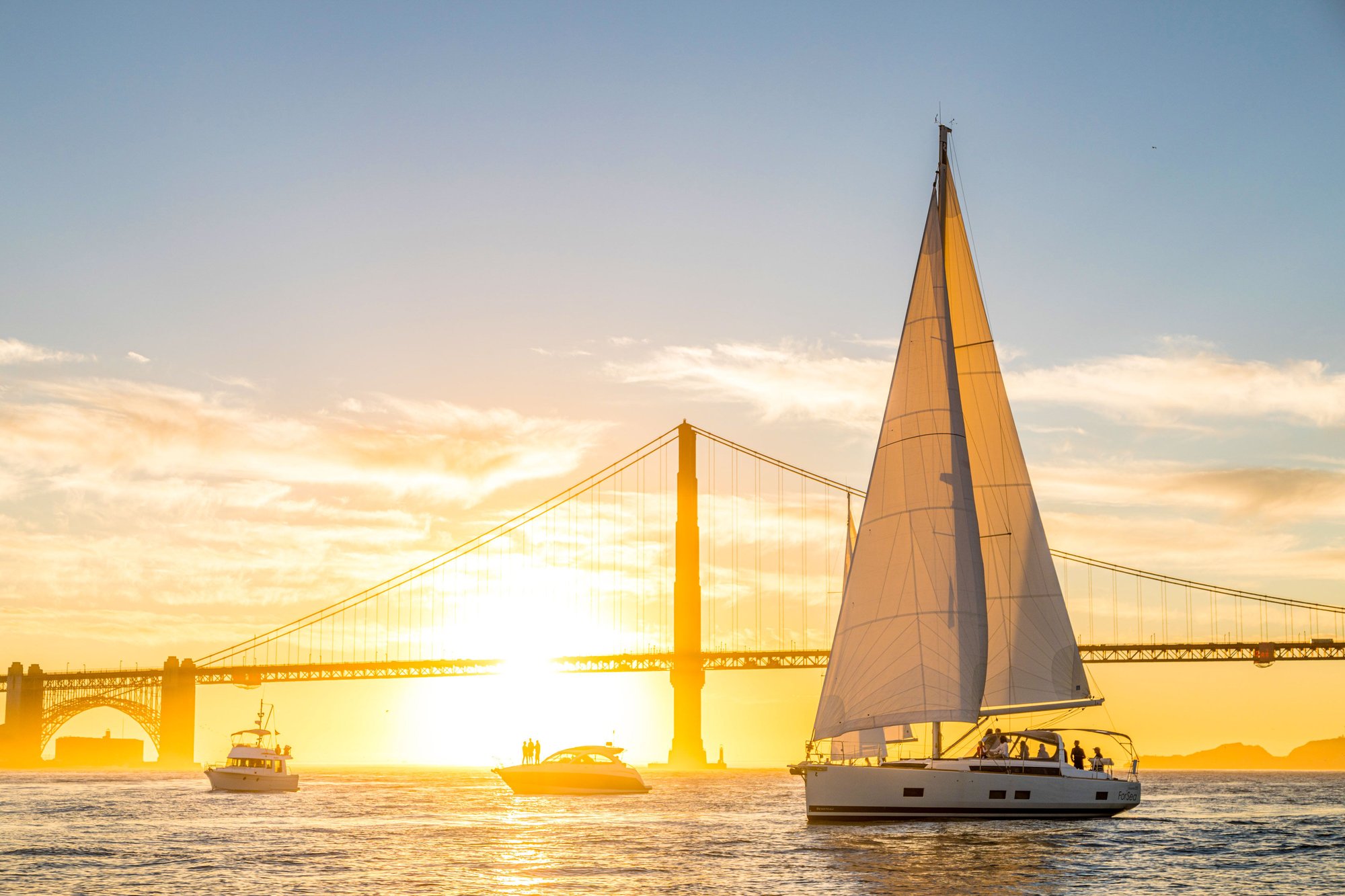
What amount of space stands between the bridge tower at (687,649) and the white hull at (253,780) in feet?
116

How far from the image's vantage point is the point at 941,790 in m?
37.4

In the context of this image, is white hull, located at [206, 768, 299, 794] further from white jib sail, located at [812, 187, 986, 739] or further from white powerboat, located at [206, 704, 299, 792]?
white jib sail, located at [812, 187, 986, 739]

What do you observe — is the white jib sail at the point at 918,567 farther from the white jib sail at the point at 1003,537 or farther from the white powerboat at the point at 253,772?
the white powerboat at the point at 253,772

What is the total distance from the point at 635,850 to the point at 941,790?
8217mm

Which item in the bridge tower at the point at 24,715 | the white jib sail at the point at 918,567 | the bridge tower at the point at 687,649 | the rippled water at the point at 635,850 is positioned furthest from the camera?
the bridge tower at the point at 24,715

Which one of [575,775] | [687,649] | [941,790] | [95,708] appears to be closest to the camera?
[941,790]

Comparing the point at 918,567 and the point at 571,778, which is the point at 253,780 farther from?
the point at 918,567

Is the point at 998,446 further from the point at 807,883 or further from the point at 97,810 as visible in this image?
the point at 97,810

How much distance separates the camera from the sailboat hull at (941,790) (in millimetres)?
37219

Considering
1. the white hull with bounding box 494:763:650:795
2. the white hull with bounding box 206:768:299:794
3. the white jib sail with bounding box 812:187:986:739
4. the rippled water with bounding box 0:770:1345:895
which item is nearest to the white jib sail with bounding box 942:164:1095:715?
the white jib sail with bounding box 812:187:986:739

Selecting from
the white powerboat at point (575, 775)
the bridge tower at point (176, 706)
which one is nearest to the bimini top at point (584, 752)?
the white powerboat at point (575, 775)

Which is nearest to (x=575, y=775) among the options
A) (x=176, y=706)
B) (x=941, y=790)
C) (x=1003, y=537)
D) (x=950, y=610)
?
(x=1003, y=537)

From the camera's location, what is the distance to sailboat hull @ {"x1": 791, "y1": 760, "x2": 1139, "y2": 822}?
122 feet

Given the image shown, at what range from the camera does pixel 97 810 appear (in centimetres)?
6047
